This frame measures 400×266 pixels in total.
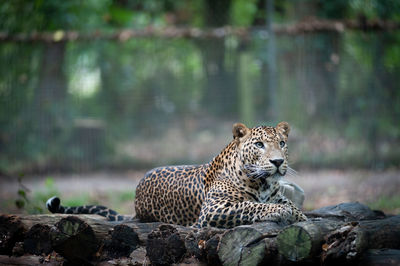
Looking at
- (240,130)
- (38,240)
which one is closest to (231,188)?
(240,130)

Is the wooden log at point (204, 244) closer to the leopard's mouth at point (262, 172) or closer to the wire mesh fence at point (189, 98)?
the leopard's mouth at point (262, 172)

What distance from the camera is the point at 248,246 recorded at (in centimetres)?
459

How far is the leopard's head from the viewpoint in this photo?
5.64 m

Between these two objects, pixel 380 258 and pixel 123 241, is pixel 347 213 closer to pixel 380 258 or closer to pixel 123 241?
pixel 380 258

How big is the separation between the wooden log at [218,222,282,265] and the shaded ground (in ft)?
21.2

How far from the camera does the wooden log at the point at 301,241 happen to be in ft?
14.5

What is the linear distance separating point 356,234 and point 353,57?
10489 mm

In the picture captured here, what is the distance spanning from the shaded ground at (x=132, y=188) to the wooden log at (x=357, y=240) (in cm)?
569

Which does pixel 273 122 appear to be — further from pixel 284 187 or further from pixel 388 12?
pixel 284 187

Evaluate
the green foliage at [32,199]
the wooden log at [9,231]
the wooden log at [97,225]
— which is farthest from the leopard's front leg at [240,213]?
the green foliage at [32,199]

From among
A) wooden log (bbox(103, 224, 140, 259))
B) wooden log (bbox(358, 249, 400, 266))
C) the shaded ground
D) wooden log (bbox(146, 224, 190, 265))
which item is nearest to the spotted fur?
wooden log (bbox(146, 224, 190, 265))

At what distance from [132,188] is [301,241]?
9.42 m

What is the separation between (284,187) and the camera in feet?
23.6

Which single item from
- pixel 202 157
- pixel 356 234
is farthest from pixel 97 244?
pixel 202 157
